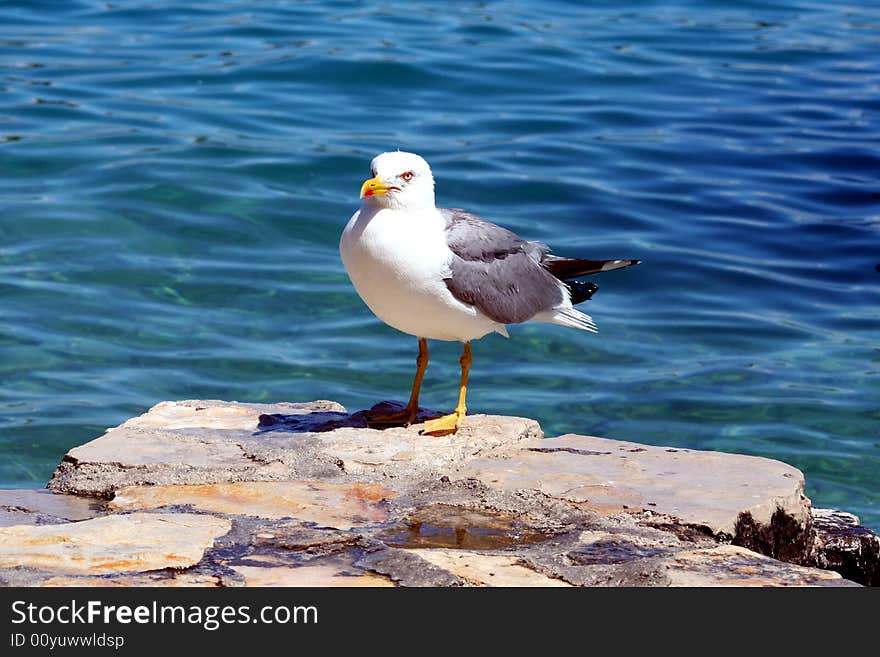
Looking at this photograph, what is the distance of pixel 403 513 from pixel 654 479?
3.24 ft

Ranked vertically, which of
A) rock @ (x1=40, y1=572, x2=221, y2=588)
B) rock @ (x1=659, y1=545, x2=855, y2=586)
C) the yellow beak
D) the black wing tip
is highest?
the yellow beak

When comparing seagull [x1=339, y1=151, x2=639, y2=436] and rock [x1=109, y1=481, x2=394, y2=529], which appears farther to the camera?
seagull [x1=339, y1=151, x2=639, y2=436]

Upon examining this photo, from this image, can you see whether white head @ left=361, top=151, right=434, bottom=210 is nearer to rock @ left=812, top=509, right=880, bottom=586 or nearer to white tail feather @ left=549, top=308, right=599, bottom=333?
white tail feather @ left=549, top=308, right=599, bottom=333

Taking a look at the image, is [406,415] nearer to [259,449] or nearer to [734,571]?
[259,449]

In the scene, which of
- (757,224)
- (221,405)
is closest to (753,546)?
(221,405)

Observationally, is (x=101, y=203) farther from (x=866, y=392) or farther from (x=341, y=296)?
(x=866, y=392)

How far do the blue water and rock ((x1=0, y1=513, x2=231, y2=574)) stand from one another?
302 cm

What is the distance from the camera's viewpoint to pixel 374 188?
519 centimetres

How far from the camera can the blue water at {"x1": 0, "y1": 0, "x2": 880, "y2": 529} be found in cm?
820

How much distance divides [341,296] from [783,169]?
483 centimetres

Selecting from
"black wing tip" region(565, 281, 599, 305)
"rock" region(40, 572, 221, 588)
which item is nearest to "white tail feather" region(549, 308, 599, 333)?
"black wing tip" region(565, 281, 599, 305)

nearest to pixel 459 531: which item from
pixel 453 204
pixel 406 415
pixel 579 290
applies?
pixel 406 415

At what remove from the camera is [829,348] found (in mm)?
9016

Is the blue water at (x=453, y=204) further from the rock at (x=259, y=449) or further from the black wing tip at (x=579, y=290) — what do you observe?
the rock at (x=259, y=449)
